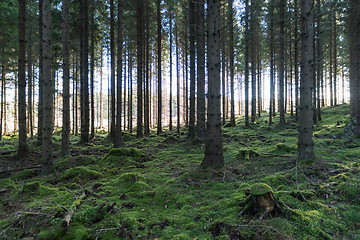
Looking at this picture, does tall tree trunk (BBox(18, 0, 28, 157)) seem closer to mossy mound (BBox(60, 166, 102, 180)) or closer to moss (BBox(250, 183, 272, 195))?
mossy mound (BBox(60, 166, 102, 180))

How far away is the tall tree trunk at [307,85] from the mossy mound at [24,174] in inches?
359

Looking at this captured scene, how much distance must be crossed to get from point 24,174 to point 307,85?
991 centimetres

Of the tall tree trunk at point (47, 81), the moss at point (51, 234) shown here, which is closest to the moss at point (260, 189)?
the moss at point (51, 234)

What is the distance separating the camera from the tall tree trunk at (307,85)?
6078 mm

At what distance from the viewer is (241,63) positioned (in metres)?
30.2

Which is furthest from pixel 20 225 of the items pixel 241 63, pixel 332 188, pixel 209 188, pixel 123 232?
pixel 241 63

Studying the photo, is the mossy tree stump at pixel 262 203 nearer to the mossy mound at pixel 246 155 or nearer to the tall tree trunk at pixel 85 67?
the mossy mound at pixel 246 155

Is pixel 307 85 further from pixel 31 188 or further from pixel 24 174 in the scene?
pixel 24 174

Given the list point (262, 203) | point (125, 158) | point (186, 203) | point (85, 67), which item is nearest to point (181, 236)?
point (186, 203)

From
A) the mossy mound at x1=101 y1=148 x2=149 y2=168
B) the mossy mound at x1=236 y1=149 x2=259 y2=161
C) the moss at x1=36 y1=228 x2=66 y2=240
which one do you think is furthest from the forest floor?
the mossy mound at x1=101 y1=148 x2=149 y2=168

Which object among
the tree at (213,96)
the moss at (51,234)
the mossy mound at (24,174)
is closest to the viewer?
the moss at (51,234)

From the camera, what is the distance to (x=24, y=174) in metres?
6.66

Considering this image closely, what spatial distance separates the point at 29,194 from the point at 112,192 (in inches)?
79.0

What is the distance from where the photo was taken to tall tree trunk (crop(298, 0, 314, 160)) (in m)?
6.08
